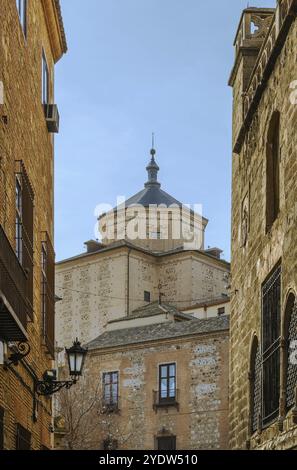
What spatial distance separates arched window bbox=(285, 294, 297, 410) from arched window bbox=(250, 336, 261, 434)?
6.60ft

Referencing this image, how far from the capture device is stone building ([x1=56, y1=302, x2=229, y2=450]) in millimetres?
39344

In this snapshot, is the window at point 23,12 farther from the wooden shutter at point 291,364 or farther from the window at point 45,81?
the wooden shutter at point 291,364

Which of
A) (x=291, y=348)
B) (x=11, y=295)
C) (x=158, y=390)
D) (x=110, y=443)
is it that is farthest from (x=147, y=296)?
(x=11, y=295)

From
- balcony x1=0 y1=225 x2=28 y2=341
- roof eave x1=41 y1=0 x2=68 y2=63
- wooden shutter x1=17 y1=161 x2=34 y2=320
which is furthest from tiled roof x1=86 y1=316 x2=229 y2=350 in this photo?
balcony x1=0 y1=225 x2=28 y2=341

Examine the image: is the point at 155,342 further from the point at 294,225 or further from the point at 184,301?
the point at 294,225

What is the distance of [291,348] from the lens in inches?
447

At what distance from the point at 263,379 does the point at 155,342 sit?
93.3 feet

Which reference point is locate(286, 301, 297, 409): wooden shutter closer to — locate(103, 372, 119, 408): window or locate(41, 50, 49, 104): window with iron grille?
locate(41, 50, 49, 104): window with iron grille

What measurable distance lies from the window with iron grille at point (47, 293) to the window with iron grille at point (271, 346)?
3.88 metres

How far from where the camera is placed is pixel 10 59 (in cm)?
1146

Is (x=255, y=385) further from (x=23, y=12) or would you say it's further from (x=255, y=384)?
(x=23, y=12)

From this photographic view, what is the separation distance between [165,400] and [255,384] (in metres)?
27.0

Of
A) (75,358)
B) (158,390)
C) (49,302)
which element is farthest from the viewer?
(158,390)

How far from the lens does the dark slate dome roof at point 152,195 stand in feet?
225
